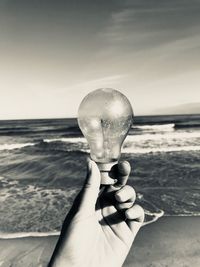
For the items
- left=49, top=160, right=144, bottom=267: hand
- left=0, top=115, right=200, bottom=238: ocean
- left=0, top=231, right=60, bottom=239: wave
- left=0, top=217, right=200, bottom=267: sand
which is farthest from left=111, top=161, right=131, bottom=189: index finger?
left=0, top=115, right=200, bottom=238: ocean

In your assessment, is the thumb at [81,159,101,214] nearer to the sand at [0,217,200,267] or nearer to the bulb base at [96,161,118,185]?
the bulb base at [96,161,118,185]

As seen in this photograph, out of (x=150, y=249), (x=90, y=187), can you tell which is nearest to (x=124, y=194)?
(x=90, y=187)

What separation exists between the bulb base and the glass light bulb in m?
0.04

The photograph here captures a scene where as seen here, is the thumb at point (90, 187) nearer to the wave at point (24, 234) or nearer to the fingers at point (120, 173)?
the fingers at point (120, 173)

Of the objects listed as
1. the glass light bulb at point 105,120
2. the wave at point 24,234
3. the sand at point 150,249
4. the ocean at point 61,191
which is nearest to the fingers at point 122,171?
the glass light bulb at point 105,120

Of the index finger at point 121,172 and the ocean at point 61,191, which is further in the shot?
the ocean at point 61,191

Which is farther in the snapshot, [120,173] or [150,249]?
[150,249]

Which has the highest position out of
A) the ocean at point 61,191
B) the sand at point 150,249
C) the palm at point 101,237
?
the palm at point 101,237

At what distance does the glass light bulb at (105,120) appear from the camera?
6.33 ft

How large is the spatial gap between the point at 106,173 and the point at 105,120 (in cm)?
31

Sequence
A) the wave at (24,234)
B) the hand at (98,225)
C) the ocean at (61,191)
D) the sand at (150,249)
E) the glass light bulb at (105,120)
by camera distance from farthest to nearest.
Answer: the ocean at (61,191) → the wave at (24,234) → the sand at (150,249) → the glass light bulb at (105,120) → the hand at (98,225)

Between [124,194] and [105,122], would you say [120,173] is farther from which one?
[105,122]

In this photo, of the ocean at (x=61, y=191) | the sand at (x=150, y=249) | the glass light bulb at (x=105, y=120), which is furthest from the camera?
the ocean at (x=61, y=191)

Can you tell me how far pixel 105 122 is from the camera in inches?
77.1
